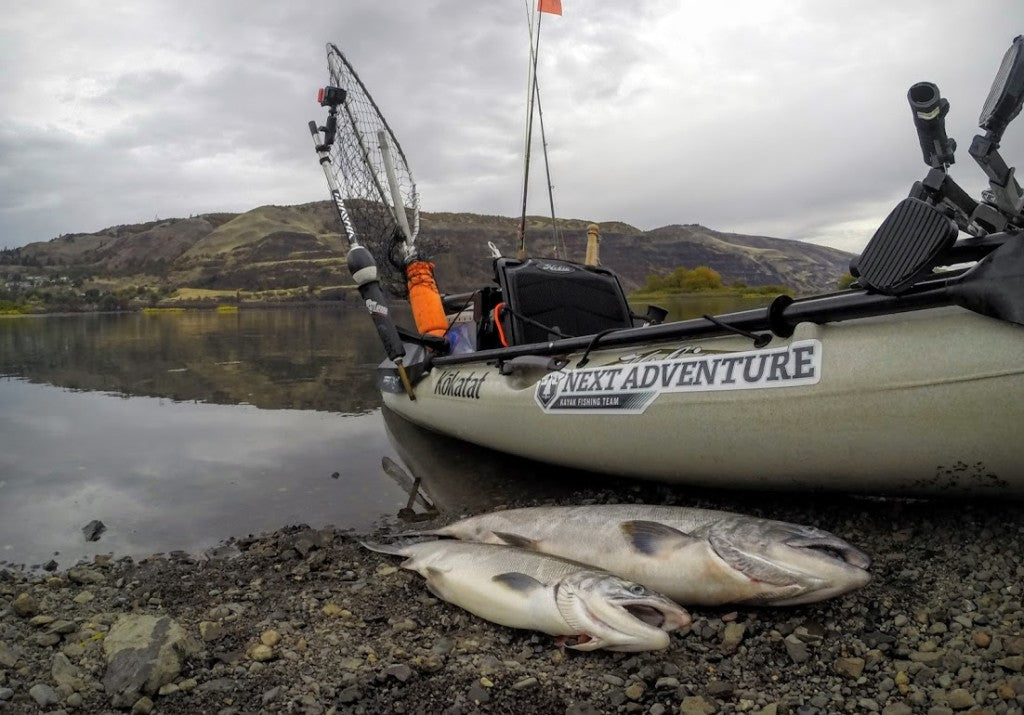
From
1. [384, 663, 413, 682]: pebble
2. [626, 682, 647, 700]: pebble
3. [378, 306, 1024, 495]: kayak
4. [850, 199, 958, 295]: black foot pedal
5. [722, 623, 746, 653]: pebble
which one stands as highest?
[850, 199, 958, 295]: black foot pedal

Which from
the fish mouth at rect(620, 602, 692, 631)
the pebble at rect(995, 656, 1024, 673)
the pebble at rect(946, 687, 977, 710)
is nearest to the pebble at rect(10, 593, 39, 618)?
the fish mouth at rect(620, 602, 692, 631)

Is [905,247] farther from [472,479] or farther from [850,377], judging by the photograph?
[472,479]

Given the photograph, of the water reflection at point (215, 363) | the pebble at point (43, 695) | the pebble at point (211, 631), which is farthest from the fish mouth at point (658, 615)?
the water reflection at point (215, 363)

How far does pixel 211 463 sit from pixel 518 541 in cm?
499

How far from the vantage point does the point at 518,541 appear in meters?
4.41

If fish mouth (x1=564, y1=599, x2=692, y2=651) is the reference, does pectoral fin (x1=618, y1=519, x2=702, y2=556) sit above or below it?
above

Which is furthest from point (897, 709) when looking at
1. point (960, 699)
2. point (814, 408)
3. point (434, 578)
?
point (434, 578)

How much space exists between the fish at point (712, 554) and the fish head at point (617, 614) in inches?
12.7

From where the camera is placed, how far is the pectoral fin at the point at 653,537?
12.1 feet

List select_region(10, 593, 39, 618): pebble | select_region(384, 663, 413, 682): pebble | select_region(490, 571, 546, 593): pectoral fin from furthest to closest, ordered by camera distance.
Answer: select_region(10, 593, 39, 618): pebble, select_region(490, 571, 546, 593): pectoral fin, select_region(384, 663, 413, 682): pebble

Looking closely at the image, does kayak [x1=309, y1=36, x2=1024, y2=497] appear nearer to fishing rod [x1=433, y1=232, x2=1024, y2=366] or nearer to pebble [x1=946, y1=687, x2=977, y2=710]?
fishing rod [x1=433, y1=232, x2=1024, y2=366]

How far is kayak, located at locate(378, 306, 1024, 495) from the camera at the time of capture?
3.43m

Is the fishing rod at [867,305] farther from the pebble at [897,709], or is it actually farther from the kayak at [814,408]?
the pebble at [897,709]

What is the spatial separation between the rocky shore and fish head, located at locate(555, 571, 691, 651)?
102mm
